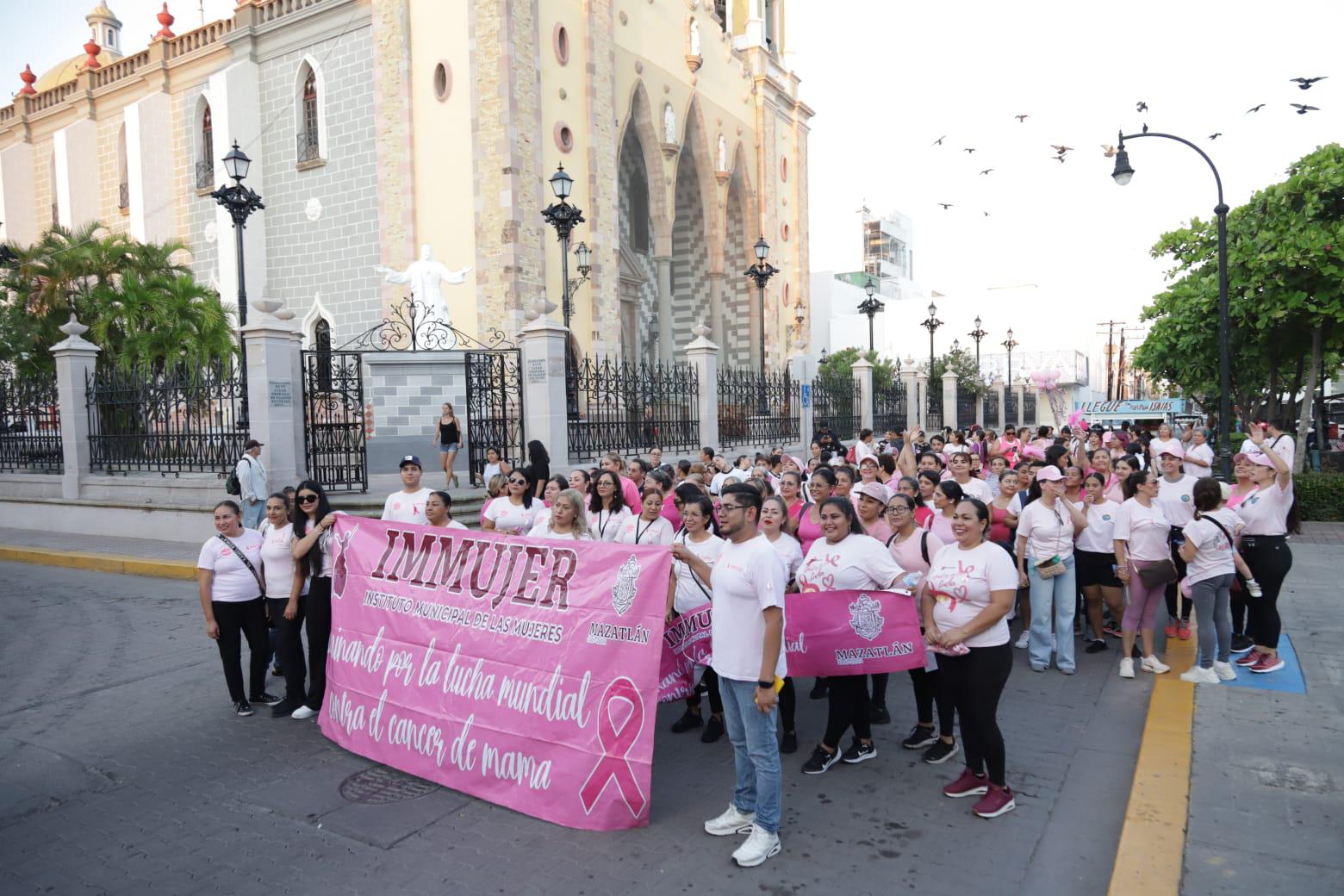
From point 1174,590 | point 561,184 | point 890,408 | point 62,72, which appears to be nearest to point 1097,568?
point 1174,590

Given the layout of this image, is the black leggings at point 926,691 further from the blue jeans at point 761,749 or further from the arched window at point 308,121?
the arched window at point 308,121

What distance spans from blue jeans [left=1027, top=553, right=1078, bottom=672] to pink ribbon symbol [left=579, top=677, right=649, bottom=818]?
4.14 m

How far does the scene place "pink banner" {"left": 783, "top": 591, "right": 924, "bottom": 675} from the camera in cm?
535

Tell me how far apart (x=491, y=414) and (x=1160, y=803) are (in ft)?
43.3

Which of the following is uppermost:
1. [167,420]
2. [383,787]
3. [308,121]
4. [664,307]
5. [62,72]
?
[62,72]

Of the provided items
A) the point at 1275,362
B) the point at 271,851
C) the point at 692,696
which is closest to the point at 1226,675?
the point at 692,696

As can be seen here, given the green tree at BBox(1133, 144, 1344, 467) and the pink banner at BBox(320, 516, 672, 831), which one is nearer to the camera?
the pink banner at BBox(320, 516, 672, 831)

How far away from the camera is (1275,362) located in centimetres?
2011

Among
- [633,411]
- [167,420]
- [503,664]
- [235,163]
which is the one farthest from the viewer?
[633,411]

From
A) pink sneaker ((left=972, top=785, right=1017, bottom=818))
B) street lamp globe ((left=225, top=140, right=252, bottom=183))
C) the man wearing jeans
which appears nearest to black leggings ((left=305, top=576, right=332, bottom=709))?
the man wearing jeans

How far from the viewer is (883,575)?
17.6 feet

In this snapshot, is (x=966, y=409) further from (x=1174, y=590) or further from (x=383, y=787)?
(x=383, y=787)

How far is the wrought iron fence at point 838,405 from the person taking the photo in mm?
23875

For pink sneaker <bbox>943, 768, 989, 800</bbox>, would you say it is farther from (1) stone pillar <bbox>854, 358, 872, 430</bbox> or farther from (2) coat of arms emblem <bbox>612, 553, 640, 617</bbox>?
(1) stone pillar <bbox>854, 358, 872, 430</bbox>
